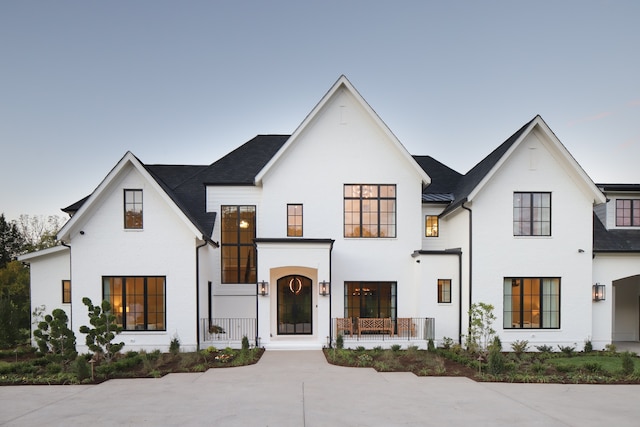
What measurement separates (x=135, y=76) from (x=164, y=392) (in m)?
17.7

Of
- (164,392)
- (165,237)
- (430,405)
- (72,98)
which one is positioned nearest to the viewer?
(430,405)

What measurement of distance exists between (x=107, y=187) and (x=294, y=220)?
290 inches

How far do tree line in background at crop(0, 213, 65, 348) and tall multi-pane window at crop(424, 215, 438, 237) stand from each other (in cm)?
1732

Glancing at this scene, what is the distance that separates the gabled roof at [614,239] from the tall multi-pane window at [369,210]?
8399 millimetres

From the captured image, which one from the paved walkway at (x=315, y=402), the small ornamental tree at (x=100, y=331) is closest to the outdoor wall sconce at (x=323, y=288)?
the paved walkway at (x=315, y=402)

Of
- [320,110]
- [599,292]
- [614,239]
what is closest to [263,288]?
[320,110]

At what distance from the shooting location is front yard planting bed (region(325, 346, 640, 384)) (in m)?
10.9

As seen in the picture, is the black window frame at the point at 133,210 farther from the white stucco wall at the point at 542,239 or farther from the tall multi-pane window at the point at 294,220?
the white stucco wall at the point at 542,239

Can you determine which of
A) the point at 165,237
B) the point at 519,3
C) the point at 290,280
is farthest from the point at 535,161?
the point at 165,237

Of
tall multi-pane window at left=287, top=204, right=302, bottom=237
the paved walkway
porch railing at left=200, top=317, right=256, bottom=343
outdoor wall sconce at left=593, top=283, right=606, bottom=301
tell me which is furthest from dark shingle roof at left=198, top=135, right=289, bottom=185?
outdoor wall sconce at left=593, top=283, right=606, bottom=301

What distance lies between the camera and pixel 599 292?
16.2 metres

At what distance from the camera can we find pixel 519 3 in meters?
17.6

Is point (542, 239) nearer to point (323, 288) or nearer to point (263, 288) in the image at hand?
point (323, 288)

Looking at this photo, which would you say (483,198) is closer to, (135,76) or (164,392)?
(164,392)
